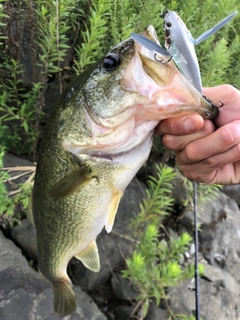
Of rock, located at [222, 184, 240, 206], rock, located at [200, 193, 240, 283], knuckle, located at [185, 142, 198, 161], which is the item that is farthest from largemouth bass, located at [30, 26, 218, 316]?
rock, located at [222, 184, 240, 206]

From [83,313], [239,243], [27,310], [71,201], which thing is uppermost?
[71,201]

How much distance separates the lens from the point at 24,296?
78.2 inches

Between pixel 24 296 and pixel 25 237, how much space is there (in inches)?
20.9

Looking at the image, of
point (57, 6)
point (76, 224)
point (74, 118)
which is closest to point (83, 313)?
point (76, 224)

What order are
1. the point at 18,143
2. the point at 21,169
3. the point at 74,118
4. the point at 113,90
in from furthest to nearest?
the point at 18,143, the point at 21,169, the point at 74,118, the point at 113,90

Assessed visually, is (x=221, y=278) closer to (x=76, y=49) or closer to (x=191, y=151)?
(x=191, y=151)

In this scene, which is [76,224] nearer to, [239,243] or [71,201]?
[71,201]

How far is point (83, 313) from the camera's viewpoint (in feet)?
6.89

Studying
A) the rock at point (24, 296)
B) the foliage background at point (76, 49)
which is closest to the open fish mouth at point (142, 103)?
the foliage background at point (76, 49)

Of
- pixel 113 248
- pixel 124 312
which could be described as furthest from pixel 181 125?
pixel 124 312

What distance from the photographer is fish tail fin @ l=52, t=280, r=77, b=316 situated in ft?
5.99

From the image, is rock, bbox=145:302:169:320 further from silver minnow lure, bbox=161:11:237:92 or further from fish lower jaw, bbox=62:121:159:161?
silver minnow lure, bbox=161:11:237:92

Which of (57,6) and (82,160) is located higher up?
(57,6)

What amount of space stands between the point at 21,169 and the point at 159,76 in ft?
5.13
